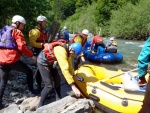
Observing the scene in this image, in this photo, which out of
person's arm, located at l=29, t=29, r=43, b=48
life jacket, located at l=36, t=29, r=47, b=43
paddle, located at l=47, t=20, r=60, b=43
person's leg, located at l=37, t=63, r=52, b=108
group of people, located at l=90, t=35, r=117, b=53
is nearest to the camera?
person's leg, located at l=37, t=63, r=52, b=108

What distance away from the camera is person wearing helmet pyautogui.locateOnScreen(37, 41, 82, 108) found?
Result: 4.10m

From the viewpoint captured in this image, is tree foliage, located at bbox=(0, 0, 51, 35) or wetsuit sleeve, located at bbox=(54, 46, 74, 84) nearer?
wetsuit sleeve, located at bbox=(54, 46, 74, 84)

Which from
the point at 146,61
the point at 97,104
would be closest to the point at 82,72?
the point at 97,104

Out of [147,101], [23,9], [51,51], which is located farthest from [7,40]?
[23,9]

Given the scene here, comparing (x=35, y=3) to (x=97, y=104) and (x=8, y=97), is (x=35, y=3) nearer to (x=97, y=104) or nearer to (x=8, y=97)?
(x=8, y=97)

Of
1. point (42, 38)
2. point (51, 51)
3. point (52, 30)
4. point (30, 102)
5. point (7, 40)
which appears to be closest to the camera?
point (51, 51)

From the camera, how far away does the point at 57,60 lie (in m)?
4.24

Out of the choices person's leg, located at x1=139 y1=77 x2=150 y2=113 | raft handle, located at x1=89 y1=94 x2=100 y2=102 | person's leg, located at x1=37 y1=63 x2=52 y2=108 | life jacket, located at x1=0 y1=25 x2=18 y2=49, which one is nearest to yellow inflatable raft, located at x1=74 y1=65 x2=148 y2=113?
raft handle, located at x1=89 y1=94 x2=100 y2=102

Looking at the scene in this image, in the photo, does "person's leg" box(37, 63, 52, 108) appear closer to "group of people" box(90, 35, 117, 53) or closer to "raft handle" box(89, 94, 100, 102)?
"raft handle" box(89, 94, 100, 102)

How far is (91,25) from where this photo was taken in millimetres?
46188

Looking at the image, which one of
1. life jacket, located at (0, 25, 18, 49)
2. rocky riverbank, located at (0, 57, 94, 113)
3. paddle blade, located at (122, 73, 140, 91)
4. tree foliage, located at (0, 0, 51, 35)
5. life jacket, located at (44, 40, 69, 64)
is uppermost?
tree foliage, located at (0, 0, 51, 35)

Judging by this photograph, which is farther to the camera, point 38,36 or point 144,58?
point 38,36

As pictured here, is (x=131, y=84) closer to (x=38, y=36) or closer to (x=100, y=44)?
(x=38, y=36)

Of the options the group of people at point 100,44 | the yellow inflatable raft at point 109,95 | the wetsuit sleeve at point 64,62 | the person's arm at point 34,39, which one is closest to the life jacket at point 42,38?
the person's arm at point 34,39
